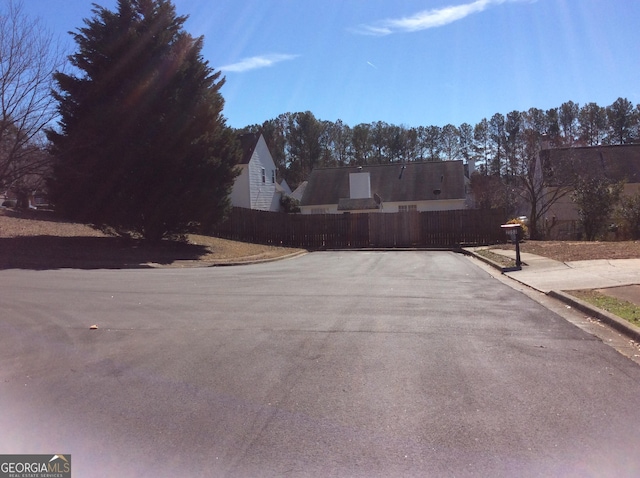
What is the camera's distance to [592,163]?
1572 inches

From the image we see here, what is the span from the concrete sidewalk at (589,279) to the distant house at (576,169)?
17.8 m

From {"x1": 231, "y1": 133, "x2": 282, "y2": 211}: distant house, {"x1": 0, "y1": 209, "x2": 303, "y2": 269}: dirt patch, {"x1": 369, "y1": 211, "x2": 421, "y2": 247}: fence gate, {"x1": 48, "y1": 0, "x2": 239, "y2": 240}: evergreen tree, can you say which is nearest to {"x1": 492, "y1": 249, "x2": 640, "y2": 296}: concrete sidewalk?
{"x1": 0, "y1": 209, "x2": 303, "y2": 269}: dirt patch

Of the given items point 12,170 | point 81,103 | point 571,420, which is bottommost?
point 571,420

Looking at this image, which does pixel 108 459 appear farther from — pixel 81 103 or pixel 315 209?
pixel 315 209

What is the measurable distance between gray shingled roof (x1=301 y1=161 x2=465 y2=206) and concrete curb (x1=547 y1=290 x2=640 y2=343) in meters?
38.6

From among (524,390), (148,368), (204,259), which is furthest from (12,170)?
(524,390)

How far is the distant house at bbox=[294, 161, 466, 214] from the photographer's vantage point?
1929 inches

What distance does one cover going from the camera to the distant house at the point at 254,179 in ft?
138

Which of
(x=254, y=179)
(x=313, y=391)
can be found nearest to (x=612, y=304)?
(x=313, y=391)

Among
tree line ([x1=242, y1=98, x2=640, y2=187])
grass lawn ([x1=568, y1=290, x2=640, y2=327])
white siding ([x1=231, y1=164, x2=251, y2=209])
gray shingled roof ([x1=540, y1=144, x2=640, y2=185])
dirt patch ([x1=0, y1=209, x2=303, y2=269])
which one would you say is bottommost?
grass lawn ([x1=568, y1=290, x2=640, y2=327])

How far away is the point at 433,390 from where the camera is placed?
5680 millimetres

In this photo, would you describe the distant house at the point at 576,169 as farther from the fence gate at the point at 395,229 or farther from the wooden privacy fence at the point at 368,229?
the fence gate at the point at 395,229

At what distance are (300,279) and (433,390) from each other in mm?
9867

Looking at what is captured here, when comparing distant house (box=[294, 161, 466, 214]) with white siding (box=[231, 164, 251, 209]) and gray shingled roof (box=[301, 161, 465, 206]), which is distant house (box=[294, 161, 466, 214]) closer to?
gray shingled roof (box=[301, 161, 465, 206])
